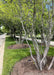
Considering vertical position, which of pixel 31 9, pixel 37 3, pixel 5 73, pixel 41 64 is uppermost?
pixel 37 3

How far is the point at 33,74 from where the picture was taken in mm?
3600

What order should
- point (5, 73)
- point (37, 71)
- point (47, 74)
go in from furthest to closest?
point (5, 73), point (37, 71), point (47, 74)

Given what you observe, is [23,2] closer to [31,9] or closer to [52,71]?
[31,9]

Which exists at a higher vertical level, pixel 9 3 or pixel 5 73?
pixel 9 3

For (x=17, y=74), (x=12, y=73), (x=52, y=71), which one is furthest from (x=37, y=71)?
(x=12, y=73)

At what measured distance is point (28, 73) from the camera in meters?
3.64

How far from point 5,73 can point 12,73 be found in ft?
1.47

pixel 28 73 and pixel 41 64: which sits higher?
pixel 41 64

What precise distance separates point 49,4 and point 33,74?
3.21 meters

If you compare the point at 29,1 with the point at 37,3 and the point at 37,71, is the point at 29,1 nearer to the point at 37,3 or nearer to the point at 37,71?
the point at 37,3

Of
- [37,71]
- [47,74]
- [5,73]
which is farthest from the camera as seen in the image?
[5,73]

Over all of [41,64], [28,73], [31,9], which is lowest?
[28,73]

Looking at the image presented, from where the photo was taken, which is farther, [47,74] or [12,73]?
[12,73]

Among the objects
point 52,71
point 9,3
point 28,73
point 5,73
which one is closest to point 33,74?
point 28,73
